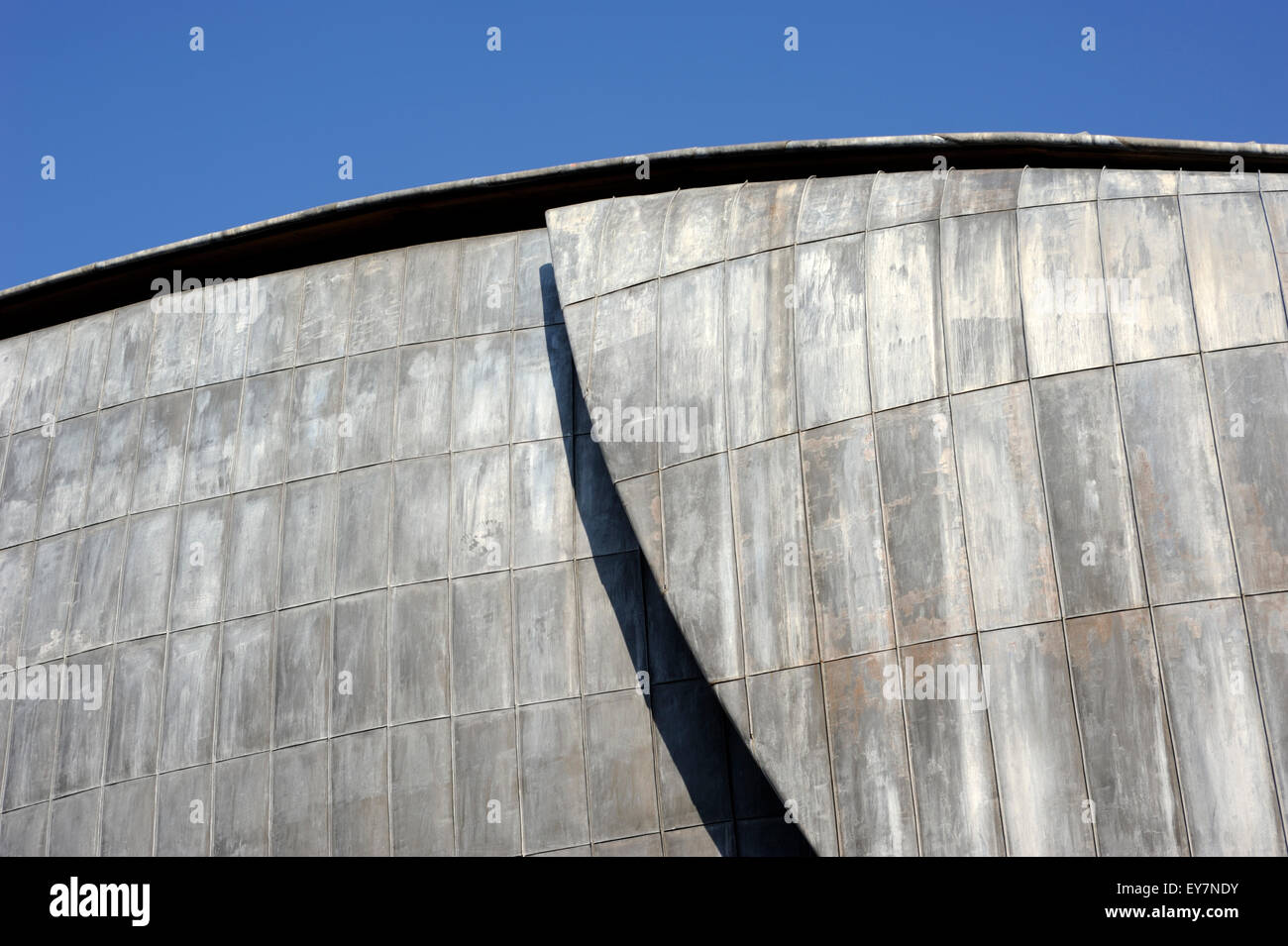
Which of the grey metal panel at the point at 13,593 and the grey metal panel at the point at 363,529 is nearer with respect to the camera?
the grey metal panel at the point at 363,529

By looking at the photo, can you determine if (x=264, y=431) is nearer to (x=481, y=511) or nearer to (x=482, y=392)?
(x=482, y=392)

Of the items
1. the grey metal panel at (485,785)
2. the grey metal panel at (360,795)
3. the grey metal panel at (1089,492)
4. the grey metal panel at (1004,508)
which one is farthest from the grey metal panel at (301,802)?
the grey metal panel at (1089,492)

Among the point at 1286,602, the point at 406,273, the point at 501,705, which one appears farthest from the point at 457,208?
the point at 1286,602

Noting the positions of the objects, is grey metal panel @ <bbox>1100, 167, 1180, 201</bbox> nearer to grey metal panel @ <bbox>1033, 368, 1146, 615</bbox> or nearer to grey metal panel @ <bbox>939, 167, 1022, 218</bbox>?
grey metal panel @ <bbox>939, 167, 1022, 218</bbox>

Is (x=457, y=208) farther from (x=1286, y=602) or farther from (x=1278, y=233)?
(x=1286, y=602)

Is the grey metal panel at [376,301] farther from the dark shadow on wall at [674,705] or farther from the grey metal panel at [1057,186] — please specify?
the grey metal panel at [1057,186]

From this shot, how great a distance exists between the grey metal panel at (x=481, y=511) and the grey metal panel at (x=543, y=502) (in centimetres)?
16

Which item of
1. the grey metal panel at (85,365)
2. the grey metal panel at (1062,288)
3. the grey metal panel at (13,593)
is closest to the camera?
the grey metal panel at (1062,288)

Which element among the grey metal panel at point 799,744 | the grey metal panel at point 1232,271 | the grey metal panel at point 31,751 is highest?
the grey metal panel at point 1232,271

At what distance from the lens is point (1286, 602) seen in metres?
13.4

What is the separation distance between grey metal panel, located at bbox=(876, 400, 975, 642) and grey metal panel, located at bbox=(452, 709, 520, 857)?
590cm

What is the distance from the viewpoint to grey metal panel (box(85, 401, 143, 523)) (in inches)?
824

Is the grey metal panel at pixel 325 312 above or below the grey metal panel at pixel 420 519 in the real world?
above

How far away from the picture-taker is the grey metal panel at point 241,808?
60.0 feet
